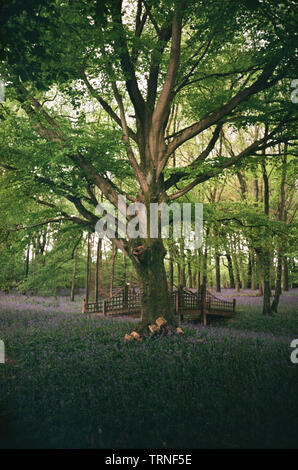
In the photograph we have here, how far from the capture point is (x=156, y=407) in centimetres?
492

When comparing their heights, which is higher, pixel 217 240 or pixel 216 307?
pixel 217 240

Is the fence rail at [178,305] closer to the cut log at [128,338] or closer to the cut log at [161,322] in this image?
the cut log at [128,338]

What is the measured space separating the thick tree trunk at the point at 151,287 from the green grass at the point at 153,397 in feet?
4.67

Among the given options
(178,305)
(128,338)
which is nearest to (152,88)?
(128,338)

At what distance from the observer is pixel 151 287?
1011 centimetres

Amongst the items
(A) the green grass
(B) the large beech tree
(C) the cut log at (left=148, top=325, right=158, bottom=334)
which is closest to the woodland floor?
(A) the green grass

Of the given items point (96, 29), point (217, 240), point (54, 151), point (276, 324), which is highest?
point (96, 29)

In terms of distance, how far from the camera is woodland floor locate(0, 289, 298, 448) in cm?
424

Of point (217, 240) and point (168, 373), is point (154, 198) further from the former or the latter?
point (217, 240)

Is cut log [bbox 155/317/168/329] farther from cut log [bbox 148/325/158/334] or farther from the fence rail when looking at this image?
the fence rail

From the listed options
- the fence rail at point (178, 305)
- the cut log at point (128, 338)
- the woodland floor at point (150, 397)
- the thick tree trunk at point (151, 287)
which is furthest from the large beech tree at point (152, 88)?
the fence rail at point (178, 305)

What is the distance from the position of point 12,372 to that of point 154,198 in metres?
6.03

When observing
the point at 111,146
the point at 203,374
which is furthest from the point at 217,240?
the point at 203,374

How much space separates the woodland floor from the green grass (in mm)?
15
